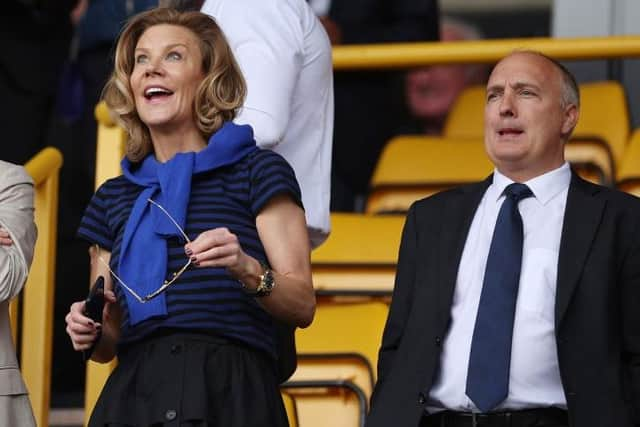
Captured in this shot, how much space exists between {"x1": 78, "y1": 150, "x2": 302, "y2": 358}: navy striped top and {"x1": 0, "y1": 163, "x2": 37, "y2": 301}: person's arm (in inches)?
14.0

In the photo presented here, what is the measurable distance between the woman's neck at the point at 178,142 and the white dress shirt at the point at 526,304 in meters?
0.83

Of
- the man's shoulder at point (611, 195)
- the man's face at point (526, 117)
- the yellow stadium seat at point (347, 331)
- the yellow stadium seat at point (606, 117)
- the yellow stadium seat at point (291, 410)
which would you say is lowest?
the yellow stadium seat at point (291, 410)

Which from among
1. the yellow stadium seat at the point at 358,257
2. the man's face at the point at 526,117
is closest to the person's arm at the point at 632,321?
the man's face at the point at 526,117

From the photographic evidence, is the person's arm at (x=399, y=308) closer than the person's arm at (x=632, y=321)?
No

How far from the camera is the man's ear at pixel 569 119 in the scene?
15.0 feet

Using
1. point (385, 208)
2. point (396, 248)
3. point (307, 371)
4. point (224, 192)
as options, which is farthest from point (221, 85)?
point (385, 208)

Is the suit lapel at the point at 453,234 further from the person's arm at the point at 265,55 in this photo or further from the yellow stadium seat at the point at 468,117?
the yellow stadium seat at the point at 468,117

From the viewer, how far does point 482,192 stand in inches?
179

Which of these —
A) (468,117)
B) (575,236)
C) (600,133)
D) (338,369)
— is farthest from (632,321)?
(468,117)

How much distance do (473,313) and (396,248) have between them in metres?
Answer: 1.71

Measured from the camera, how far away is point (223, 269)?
12.6 ft

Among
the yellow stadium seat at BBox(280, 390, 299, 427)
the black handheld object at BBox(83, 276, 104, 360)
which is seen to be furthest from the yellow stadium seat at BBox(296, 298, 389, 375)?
the black handheld object at BBox(83, 276, 104, 360)

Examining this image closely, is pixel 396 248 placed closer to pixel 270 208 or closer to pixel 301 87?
pixel 301 87

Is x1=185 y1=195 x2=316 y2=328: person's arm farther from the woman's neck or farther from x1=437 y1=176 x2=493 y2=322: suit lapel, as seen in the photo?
x1=437 y1=176 x2=493 y2=322: suit lapel
